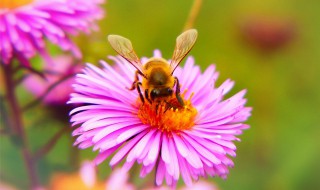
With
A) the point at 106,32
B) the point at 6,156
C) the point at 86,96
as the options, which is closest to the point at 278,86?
the point at 106,32

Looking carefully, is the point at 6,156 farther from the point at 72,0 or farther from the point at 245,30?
the point at 245,30

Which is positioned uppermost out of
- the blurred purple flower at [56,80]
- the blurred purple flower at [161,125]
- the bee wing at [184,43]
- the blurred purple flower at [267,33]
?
the blurred purple flower at [267,33]

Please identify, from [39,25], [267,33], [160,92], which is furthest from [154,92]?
[267,33]

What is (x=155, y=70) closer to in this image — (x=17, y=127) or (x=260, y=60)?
(x=17, y=127)

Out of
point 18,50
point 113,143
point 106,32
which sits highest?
point 106,32

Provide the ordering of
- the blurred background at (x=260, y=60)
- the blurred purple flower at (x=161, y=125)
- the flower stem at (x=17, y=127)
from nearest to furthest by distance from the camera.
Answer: the blurred purple flower at (x=161, y=125)
the flower stem at (x=17, y=127)
the blurred background at (x=260, y=60)

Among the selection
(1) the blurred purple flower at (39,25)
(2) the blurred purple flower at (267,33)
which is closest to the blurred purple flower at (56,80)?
(1) the blurred purple flower at (39,25)

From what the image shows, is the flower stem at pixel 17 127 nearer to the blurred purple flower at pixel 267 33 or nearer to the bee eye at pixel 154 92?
the bee eye at pixel 154 92
